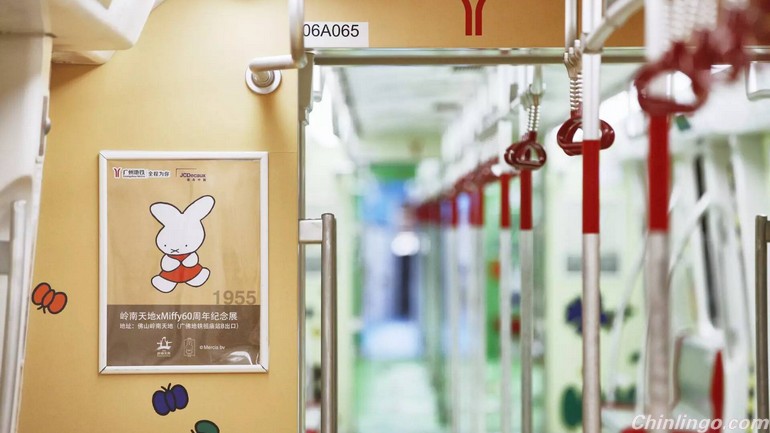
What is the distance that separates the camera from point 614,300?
259 inches

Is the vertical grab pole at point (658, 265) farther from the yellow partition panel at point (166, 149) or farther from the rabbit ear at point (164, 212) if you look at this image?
the rabbit ear at point (164, 212)

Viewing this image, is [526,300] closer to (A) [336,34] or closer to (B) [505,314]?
(B) [505,314]

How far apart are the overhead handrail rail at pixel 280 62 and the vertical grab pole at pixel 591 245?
26.0 inches

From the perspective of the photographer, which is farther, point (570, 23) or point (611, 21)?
point (570, 23)

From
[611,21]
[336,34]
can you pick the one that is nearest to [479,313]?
[336,34]

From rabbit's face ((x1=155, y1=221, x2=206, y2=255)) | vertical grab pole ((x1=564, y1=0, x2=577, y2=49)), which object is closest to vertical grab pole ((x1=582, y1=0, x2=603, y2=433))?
vertical grab pole ((x1=564, y1=0, x2=577, y2=49))

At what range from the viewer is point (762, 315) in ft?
7.29

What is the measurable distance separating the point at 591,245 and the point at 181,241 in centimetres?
128

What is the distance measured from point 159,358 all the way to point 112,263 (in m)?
0.30

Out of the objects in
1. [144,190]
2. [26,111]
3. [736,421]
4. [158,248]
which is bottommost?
[736,421]

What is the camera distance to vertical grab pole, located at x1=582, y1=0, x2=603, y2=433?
1516mm

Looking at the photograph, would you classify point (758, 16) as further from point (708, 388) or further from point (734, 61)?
point (708, 388)

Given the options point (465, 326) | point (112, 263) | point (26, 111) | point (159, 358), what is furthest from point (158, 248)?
point (465, 326)

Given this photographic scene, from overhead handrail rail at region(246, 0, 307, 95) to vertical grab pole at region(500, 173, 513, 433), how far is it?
4.16 ft
